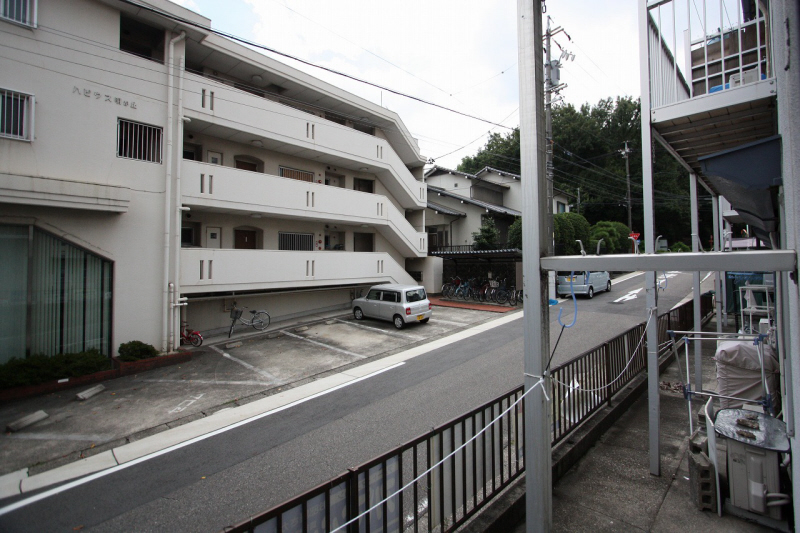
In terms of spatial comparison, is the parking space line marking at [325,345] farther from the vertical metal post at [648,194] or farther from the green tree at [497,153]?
the green tree at [497,153]

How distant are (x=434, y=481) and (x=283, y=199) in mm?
11877

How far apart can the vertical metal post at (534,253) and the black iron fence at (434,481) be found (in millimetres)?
434

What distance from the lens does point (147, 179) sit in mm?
9695

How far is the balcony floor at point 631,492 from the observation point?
322 centimetres

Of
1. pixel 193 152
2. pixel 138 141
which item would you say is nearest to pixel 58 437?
pixel 138 141

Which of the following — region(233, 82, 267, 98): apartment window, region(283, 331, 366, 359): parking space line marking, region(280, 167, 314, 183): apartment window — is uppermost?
region(233, 82, 267, 98): apartment window

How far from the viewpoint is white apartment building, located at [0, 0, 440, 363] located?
26.0 feet

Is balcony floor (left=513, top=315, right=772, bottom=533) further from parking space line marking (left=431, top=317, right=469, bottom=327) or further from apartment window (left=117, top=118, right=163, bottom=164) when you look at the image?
apartment window (left=117, top=118, right=163, bottom=164)

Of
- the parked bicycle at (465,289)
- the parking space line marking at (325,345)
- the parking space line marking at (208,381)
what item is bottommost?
the parking space line marking at (208,381)

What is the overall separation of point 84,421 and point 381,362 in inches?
237

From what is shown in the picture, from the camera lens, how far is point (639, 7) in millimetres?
3916

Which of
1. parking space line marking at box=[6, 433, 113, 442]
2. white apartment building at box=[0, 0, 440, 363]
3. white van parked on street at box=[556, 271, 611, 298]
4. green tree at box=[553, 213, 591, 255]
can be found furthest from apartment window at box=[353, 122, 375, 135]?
parking space line marking at box=[6, 433, 113, 442]

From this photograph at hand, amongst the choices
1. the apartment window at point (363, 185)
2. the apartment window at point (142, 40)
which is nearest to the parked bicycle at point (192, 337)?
the apartment window at point (142, 40)

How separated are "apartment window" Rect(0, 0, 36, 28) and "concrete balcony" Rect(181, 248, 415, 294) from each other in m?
6.00
